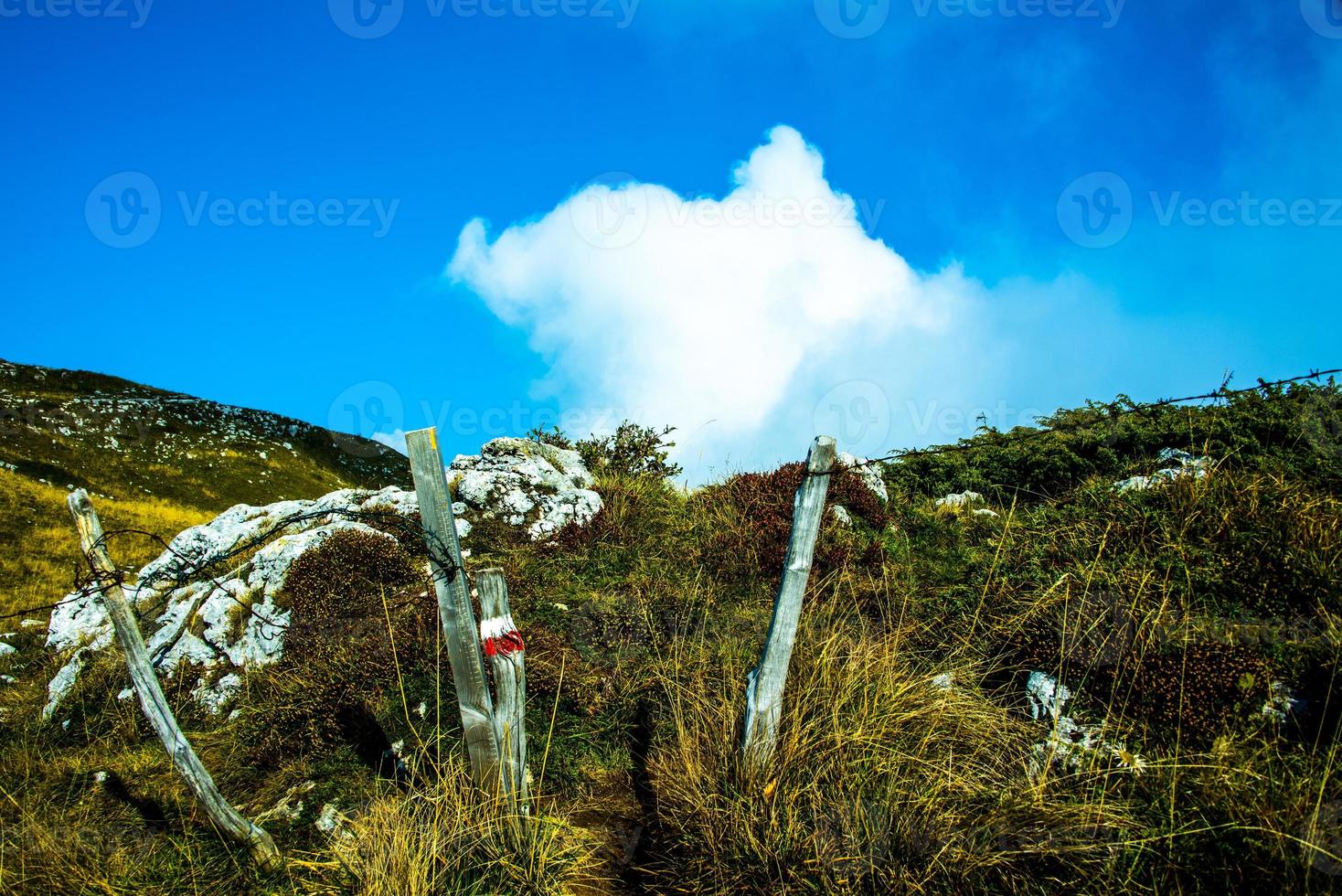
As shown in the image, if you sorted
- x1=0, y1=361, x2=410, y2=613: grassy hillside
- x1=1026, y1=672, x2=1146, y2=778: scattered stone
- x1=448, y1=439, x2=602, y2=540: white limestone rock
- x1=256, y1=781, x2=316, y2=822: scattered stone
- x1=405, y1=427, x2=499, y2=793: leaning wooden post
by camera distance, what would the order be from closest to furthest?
1. x1=405, y1=427, x2=499, y2=793: leaning wooden post
2. x1=1026, y1=672, x2=1146, y2=778: scattered stone
3. x1=256, y1=781, x2=316, y2=822: scattered stone
4. x1=448, y1=439, x2=602, y2=540: white limestone rock
5. x1=0, y1=361, x2=410, y2=613: grassy hillside

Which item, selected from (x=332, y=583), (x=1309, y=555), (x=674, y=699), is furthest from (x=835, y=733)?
(x=332, y=583)

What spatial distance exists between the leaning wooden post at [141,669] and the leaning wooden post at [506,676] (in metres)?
1.96

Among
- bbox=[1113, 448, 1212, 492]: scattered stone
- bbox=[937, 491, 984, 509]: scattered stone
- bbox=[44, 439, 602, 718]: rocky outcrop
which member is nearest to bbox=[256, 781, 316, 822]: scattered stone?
bbox=[44, 439, 602, 718]: rocky outcrop

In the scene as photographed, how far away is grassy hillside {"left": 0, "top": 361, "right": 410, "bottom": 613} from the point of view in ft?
85.3

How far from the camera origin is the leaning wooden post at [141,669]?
4.51m

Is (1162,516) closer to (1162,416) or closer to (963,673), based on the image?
(963,673)

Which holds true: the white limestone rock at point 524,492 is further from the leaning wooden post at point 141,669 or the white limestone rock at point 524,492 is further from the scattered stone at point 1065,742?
the scattered stone at point 1065,742

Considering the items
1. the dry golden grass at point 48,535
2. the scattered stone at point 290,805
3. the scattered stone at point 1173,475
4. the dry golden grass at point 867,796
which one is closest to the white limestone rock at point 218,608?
the scattered stone at point 290,805

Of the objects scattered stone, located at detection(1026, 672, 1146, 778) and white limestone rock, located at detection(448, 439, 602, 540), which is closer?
scattered stone, located at detection(1026, 672, 1146, 778)

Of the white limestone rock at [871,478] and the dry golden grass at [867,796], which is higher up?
the white limestone rock at [871,478]

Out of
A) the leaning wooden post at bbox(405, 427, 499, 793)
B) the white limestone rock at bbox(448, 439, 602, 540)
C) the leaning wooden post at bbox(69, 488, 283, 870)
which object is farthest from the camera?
the white limestone rock at bbox(448, 439, 602, 540)

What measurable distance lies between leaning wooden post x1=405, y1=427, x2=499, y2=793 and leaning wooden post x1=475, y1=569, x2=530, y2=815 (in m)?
0.08

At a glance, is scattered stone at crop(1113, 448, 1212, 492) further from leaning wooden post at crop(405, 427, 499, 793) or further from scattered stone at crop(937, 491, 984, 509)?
leaning wooden post at crop(405, 427, 499, 793)

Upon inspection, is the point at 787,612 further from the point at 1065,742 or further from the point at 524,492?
the point at 524,492
